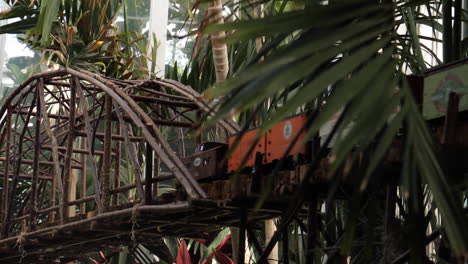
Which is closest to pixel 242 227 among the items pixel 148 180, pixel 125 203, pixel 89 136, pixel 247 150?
pixel 247 150

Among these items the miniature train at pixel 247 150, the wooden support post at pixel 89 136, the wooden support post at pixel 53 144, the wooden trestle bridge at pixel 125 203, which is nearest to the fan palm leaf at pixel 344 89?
the miniature train at pixel 247 150

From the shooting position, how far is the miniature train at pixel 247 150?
219 inches

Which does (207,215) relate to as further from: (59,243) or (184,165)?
(59,243)

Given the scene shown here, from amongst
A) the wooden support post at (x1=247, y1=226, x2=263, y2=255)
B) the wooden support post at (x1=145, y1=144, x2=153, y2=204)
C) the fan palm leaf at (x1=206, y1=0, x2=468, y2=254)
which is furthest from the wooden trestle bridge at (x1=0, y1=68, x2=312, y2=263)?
the fan palm leaf at (x1=206, y1=0, x2=468, y2=254)

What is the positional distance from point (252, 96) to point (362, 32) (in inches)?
22.3

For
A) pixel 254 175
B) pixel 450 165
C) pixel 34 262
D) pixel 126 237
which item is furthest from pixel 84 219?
pixel 450 165

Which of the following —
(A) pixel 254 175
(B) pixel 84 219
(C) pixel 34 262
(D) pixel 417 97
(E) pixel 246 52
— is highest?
(E) pixel 246 52

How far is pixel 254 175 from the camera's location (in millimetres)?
5809

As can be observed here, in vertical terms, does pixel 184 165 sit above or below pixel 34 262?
above

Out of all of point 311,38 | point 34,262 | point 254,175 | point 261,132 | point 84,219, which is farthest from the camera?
point 34,262

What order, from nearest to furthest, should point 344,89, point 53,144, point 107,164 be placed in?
point 344,89
point 107,164
point 53,144

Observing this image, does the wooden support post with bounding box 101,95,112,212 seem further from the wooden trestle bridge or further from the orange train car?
the orange train car

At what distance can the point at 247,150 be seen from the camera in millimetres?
5852

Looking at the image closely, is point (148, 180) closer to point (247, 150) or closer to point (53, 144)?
point (247, 150)
